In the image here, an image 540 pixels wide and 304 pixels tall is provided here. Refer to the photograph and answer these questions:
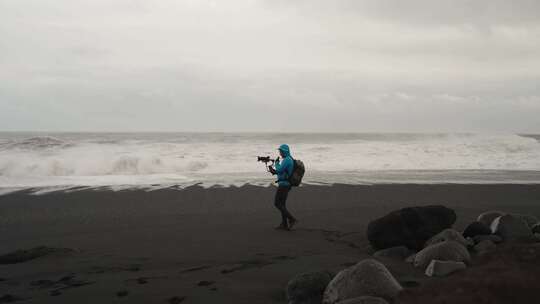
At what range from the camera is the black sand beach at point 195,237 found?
4.61 m

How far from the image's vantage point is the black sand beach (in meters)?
4.61

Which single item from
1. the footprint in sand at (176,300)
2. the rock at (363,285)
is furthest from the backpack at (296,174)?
the rock at (363,285)

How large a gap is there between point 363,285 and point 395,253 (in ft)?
7.68

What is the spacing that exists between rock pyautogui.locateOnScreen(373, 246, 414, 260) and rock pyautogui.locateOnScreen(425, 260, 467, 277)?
3.46 ft

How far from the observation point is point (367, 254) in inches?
241

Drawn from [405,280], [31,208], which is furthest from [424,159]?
[405,280]

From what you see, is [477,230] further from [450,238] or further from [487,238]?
[450,238]

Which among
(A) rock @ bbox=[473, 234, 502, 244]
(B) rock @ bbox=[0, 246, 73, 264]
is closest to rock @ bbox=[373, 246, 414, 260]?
(A) rock @ bbox=[473, 234, 502, 244]

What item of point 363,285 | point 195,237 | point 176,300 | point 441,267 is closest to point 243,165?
point 195,237

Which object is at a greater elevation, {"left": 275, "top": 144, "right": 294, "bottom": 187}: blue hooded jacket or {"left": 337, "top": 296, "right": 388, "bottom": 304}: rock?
{"left": 275, "top": 144, "right": 294, "bottom": 187}: blue hooded jacket

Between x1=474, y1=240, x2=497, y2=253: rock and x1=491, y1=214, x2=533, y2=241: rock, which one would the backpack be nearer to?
x1=491, y1=214, x2=533, y2=241: rock

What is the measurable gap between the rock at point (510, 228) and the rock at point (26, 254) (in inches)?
229

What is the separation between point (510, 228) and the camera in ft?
20.8

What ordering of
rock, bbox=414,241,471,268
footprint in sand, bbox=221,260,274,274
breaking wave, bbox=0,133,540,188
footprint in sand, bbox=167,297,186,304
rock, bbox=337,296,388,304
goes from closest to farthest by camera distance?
rock, bbox=337,296,388,304 → footprint in sand, bbox=167,297,186,304 → rock, bbox=414,241,471,268 → footprint in sand, bbox=221,260,274,274 → breaking wave, bbox=0,133,540,188
